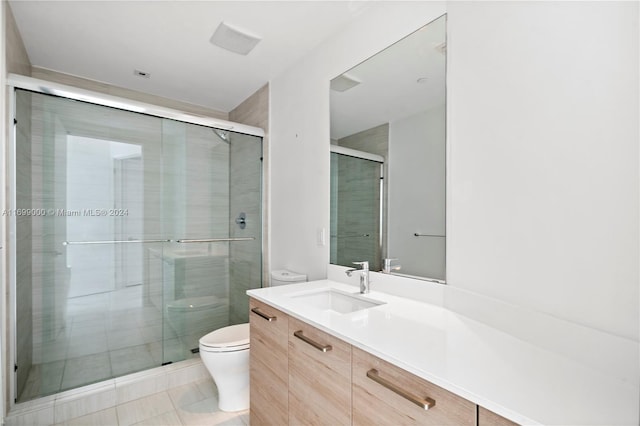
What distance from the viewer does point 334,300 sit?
1.74m

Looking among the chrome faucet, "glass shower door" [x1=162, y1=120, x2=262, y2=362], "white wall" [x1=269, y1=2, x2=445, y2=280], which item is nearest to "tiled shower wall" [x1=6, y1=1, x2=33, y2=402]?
"glass shower door" [x1=162, y1=120, x2=262, y2=362]

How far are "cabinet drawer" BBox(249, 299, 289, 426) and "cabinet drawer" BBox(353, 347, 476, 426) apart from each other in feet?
1.53

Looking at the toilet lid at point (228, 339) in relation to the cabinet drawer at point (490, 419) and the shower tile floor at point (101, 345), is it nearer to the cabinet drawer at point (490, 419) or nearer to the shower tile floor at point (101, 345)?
the shower tile floor at point (101, 345)

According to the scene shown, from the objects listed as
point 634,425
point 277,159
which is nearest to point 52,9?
point 277,159

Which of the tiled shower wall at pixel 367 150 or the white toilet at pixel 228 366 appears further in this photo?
the white toilet at pixel 228 366

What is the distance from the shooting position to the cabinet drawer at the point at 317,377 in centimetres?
106

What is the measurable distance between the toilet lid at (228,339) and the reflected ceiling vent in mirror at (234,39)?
196cm

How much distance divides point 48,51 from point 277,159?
1755mm

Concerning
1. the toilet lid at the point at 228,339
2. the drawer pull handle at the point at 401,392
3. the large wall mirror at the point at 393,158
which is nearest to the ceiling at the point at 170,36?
the large wall mirror at the point at 393,158

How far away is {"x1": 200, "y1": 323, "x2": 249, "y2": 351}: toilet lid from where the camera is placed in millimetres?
1921

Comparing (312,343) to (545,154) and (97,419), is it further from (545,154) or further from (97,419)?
(97,419)

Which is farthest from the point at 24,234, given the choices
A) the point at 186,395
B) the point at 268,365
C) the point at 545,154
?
the point at 545,154

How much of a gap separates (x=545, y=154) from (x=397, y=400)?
892mm

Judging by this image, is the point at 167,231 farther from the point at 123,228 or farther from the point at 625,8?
the point at 625,8
